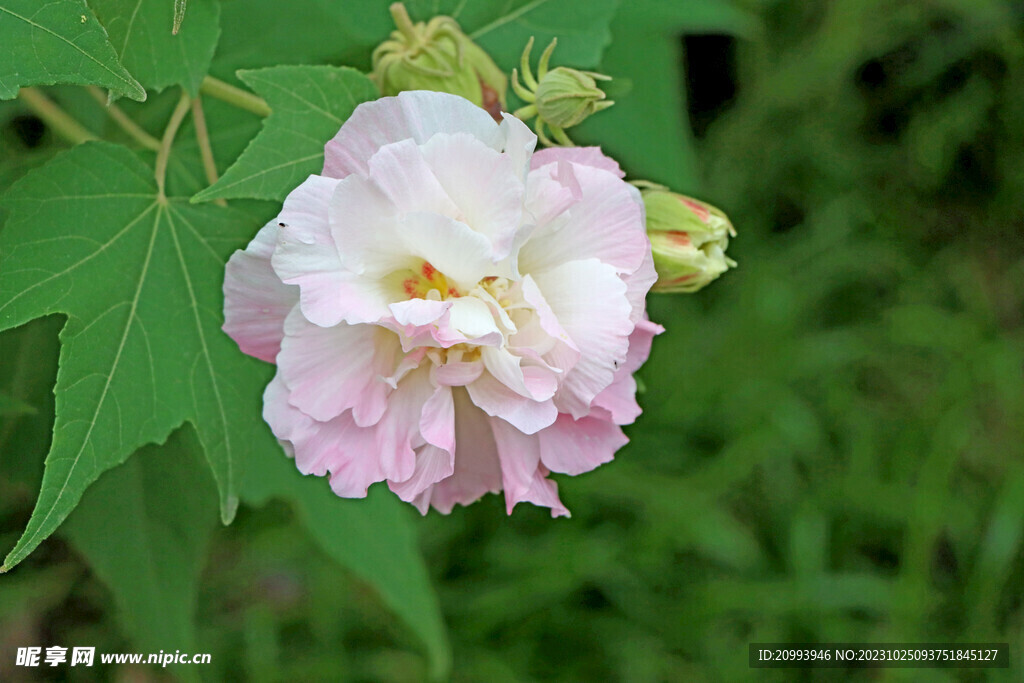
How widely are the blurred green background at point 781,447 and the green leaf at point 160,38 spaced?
1.43 feet

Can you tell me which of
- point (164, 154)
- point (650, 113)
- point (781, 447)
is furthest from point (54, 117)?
Answer: point (781, 447)

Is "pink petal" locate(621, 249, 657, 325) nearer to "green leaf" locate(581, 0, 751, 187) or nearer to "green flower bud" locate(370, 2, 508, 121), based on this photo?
"green flower bud" locate(370, 2, 508, 121)

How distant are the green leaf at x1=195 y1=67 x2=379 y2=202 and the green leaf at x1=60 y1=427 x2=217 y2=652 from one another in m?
0.29

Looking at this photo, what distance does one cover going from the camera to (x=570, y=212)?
1.51 feet

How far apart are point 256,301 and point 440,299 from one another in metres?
0.09

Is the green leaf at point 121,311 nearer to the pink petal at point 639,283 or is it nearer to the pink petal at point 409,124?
the pink petal at point 409,124

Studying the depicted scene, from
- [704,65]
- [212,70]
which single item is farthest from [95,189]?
[704,65]

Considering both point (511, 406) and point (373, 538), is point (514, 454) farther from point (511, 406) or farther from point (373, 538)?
point (373, 538)

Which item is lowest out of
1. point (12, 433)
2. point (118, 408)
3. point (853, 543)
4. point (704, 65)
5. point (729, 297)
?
point (853, 543)

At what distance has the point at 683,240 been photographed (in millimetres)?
514

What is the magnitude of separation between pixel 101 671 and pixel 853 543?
38.9 inches

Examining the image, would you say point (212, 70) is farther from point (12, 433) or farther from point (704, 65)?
point (704, 65)

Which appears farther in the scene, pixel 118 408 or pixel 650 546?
pixel 650 546

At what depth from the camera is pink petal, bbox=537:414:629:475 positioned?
1.56ft
